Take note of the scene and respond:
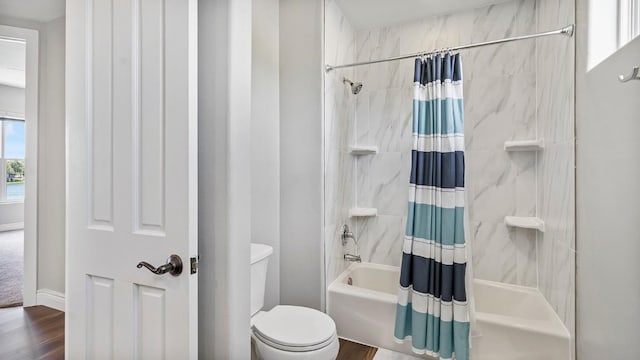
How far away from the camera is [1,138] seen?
5.49 m

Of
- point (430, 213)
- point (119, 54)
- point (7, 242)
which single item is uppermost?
point (119, 54)

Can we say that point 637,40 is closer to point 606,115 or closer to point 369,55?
point 606,115

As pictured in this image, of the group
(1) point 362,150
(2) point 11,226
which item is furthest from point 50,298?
(2) point 11,226

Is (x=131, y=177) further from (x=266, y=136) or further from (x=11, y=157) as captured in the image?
(x=11, y=157)

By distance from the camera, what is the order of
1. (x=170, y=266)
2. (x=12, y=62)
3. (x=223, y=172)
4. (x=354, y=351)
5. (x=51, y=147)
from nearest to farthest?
(x=170, y=266) < (x=223, y=172) < (x=354, y=351) < (x=51, y=147) < (x=12, y=62)

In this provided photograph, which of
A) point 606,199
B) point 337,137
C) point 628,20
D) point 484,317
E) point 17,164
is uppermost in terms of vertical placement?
point 628,20

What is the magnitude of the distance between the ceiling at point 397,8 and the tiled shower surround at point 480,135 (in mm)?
63

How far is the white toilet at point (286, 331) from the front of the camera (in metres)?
1.41

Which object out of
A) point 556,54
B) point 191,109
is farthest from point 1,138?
point 556,54

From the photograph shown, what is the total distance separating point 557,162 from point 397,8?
1584 mm

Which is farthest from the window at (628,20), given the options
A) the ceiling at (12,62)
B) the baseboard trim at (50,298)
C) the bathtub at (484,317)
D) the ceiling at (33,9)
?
the ceiling at (12,62)

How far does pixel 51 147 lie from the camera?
251 cm

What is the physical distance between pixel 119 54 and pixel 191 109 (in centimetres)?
38

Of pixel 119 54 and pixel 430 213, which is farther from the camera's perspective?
pixel 430 213
